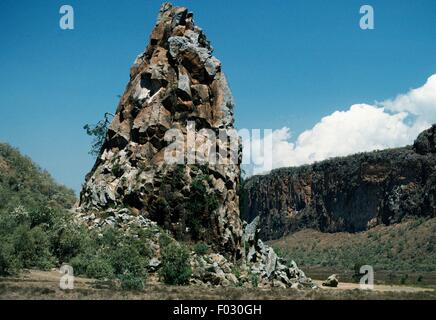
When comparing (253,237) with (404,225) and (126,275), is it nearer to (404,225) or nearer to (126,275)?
(126,275)

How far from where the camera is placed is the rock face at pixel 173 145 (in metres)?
39.1

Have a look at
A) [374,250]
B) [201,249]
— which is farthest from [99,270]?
[374,250]

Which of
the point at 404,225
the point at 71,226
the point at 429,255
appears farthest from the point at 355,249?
the point at 71,226

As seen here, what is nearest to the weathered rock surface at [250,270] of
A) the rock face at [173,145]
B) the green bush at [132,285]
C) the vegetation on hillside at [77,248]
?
the vegetation on hillside at [77,248]

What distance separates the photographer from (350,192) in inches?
5344

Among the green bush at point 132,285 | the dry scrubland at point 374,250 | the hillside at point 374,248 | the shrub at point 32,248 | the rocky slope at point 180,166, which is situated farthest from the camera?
the hillside at point 374,248

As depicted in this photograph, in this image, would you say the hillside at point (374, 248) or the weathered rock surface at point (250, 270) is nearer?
the weathered rock surface at point (250, 270)

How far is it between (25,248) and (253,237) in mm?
20482

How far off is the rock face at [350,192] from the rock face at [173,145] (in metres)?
60.3

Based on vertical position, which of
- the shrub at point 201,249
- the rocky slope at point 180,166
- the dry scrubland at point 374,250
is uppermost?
the rocky slope at point 180,166

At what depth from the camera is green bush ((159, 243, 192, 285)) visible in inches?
1209

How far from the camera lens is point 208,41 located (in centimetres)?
4856

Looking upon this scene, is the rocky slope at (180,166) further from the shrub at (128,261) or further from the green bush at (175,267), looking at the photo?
the green bush at (175,267)

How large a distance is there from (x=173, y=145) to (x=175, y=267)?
12181 mm
